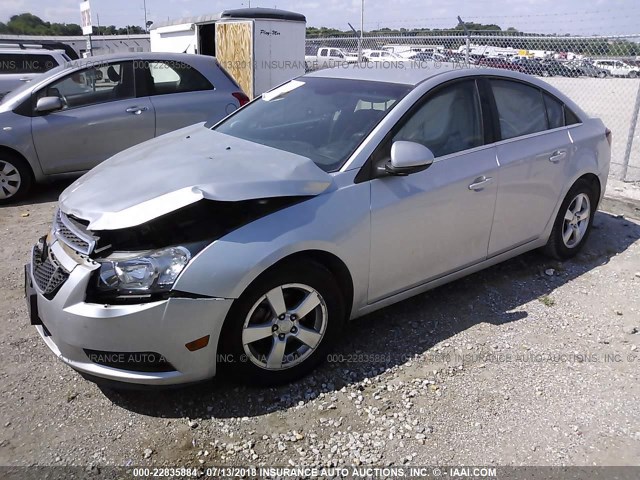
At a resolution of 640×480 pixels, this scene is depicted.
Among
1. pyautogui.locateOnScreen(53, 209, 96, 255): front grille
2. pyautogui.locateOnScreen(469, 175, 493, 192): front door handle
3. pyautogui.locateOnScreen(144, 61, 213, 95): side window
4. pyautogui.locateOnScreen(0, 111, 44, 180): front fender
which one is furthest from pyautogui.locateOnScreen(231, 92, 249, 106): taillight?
pyautogui.locateOnScreen(53, 209, 96, 255): front grille

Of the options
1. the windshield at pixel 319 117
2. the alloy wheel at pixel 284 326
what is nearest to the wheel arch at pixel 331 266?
the alloy wheel at pixel 284 326

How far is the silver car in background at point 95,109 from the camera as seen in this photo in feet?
20.7

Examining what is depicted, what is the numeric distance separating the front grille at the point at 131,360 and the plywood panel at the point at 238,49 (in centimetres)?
998

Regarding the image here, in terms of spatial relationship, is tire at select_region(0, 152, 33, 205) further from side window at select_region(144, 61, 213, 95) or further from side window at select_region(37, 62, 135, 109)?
side window at select_region(144, 61, 213, 95)

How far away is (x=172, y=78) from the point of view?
7070 mm

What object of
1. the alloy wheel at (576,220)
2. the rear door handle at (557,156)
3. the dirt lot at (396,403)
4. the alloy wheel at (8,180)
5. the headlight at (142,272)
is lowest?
the dirt lot at (396,403)

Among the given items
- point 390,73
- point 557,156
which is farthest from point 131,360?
point 557,156

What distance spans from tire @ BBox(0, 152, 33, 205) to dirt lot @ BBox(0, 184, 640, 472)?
2.87 metres

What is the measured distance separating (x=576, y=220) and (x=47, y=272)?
408 cm

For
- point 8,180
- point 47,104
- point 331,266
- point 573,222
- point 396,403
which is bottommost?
point 396,403

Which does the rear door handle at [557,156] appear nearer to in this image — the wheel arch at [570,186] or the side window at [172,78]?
the wheel arch at [570,186]

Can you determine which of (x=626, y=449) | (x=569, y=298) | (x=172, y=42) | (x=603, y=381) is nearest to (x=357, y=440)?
(x=626, y=449)

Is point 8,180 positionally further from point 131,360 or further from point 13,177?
point 131,360

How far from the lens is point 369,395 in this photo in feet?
9.75
